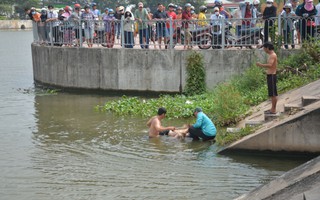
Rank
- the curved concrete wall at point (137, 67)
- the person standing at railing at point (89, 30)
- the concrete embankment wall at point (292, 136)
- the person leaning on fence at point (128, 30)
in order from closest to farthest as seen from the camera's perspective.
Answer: the concrete embankment wall at point (292, 136) < the curved concrete wall at point (137, 67) < the person leaning on fence at point (128, 30) < the person standing at railing at point (89, 30)

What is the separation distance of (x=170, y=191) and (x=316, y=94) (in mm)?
4891

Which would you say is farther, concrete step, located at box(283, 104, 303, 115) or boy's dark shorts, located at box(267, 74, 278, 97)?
boy's dark shorts, located at box(267, 74, 278, 97)

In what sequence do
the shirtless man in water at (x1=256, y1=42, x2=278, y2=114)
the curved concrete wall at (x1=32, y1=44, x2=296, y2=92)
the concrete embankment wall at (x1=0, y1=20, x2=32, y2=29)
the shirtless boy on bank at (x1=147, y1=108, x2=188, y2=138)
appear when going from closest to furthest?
the shirtless man in water at (x1=256, y1=42, x2=278, y2=114) → the shirtless boy on bank at (x1=147, y1=108, x2=188, y2=138) → the curved concrete wall at (x1=32, y1=44, x2=296, y2=92) → the concrete embankment wall at (x1=0, y1=20, x2=32, y2=29)

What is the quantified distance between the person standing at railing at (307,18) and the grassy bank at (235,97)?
2.14ft

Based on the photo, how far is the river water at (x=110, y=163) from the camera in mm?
10578

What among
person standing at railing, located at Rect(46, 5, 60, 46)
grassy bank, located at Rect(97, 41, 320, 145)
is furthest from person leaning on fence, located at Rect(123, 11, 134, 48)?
person standing at railing, located at Rect(46, 5, 60, 46)

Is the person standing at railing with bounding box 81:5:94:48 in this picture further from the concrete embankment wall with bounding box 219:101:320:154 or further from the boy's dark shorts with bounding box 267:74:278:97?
the concrete embankment wall with bounding box 219:101:320:154

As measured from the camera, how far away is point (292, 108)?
13047 millimetres

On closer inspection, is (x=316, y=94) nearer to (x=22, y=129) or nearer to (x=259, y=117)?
(x=259, y=117)

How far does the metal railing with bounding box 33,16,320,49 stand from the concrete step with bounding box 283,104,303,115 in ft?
16.1

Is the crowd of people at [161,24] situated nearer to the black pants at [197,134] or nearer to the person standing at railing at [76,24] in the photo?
the person standing at railing at [76,24]

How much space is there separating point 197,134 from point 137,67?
20.7 feet

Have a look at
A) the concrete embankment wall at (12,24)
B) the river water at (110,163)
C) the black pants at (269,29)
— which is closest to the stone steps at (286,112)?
the river water at (110,163)

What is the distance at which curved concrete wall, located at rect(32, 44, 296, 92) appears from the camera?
746 inches
